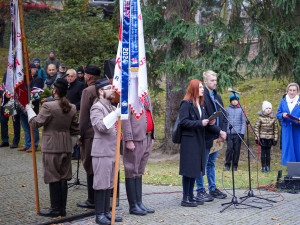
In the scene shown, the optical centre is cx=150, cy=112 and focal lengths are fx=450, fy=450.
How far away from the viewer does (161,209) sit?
7.03 meters

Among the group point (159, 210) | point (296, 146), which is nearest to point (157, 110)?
point (296, 146)

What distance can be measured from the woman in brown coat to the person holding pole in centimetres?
61

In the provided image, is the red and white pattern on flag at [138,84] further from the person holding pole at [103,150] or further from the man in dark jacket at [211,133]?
the man in dark jacket at [211,133]

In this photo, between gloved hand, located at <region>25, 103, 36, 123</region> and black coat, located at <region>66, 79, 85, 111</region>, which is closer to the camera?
gloved hand, located at <region>25, 103, 36, 123</region>

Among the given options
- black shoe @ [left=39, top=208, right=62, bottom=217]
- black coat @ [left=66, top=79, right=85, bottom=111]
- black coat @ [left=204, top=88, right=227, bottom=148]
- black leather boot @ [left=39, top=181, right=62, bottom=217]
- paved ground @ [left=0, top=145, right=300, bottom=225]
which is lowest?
paved ground @ [left=0, top=145, right=300, bottom=225]

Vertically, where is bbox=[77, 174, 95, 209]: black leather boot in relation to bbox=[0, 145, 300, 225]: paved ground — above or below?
above

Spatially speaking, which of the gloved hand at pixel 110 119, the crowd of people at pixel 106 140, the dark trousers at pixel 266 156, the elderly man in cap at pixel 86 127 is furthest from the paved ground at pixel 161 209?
the dark trousers at pixel 266 156

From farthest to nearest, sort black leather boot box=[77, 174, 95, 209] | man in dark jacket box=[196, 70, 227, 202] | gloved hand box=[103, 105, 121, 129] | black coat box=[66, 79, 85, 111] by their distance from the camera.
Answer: black coat box=[66, 79, 85, 111], man in dark jacket box=[196, 70, 227, 202], black leather boot box=[77, 174, 95, 209], gloved hand box=[103, 105, 121, 129]

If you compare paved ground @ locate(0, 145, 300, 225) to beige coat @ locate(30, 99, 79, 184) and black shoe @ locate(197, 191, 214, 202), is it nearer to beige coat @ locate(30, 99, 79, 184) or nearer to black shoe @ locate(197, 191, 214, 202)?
black shoe @ locate(197, 191, 214, 202)

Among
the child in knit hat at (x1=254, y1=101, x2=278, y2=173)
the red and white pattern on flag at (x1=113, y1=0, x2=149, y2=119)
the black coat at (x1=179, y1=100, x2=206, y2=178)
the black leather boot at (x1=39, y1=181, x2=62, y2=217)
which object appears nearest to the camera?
the red and white pattern on flag at (x1=113, y1=0, x2=149, y2=119)

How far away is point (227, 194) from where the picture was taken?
821cm

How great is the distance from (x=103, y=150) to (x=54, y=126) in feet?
2.94

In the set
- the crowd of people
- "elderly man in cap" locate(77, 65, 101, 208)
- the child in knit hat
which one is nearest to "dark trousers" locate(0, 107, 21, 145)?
the crowd of people

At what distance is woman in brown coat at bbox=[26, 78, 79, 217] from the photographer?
21.0ft
